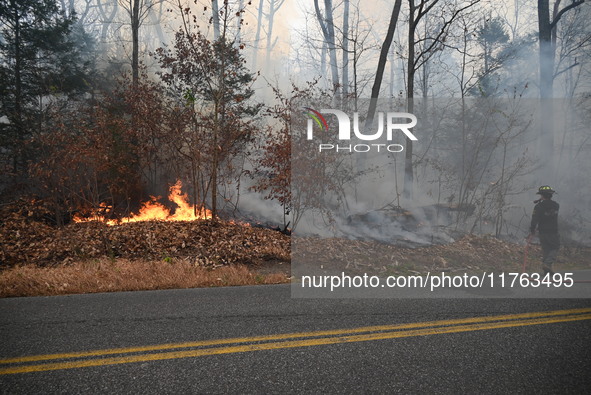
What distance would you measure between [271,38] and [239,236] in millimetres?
30821

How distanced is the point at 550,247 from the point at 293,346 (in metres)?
7.02

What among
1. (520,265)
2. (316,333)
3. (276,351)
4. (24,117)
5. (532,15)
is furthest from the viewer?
(532,15)

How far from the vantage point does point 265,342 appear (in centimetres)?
391

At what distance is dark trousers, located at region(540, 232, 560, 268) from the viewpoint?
810cm

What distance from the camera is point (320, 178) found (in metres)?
11.7

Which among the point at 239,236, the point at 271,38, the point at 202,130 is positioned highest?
the point at 271,38

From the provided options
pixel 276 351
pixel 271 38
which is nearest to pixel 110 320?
pixel 276 351

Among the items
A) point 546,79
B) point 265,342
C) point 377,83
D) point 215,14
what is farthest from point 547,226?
point 215,14

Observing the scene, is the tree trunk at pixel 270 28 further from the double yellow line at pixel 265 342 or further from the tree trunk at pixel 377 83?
the double yellow line at pixel 265 342

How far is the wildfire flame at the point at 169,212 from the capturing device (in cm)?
1264

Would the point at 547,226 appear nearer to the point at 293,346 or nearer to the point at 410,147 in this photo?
the point at 410,147

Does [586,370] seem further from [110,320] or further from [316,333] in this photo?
[110,320]

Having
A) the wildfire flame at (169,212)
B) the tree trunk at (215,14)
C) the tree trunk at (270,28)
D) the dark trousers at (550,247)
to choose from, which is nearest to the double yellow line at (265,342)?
the dark trousers at (550,247)

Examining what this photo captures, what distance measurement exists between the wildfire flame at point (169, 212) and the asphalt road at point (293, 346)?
7246 millimetres
